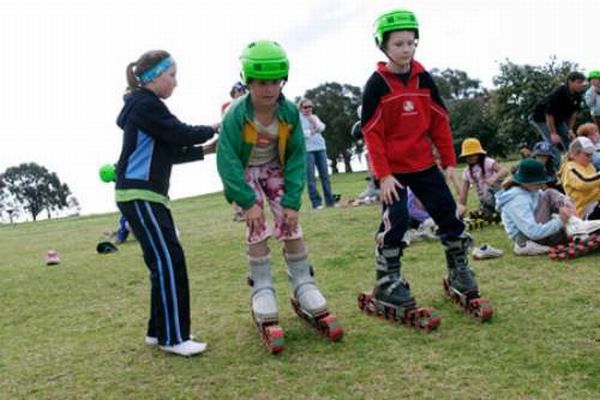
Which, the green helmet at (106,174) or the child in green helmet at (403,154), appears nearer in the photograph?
the child in green helmet at (403,154)

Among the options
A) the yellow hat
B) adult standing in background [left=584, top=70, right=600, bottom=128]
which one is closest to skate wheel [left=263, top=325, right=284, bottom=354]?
the yellow hat

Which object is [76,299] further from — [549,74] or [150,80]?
[549,74]

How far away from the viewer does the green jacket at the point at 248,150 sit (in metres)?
4.29

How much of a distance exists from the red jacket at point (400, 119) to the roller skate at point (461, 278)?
661 millimetres

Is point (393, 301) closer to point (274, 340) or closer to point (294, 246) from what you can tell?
point (294, 246)

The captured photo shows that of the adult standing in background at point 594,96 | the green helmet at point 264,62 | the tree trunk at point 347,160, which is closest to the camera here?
the green helmet at point 264,62

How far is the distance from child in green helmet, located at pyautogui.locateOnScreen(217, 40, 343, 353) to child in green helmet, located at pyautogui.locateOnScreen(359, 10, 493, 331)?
22.4 inches

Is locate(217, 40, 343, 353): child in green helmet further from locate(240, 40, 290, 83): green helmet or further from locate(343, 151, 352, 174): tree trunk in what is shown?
locate(343, 151, 352, 174): tree trunk

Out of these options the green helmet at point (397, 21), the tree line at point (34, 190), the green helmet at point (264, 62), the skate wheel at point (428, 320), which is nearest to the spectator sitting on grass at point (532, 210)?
the skate wheel at point (428, 320)

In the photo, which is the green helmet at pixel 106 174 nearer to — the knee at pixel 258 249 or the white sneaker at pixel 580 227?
the knee at pixel 258 249

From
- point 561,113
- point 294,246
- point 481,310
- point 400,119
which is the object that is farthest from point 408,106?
point 561,113

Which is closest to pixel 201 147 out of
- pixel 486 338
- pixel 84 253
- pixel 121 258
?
pixel 486 338

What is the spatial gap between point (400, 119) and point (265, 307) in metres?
1.72

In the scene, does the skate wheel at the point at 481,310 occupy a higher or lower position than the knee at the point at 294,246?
lower
